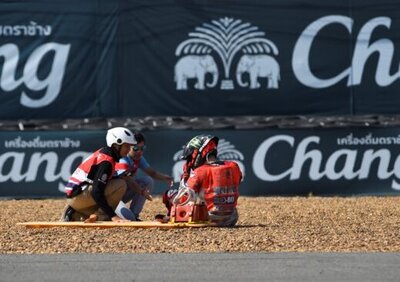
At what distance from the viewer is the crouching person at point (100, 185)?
12.1 m

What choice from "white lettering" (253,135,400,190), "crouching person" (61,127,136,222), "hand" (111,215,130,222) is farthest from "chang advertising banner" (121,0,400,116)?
"hand" (111,215,130,222)

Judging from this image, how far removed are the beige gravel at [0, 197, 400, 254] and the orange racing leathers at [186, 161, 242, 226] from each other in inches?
11.2

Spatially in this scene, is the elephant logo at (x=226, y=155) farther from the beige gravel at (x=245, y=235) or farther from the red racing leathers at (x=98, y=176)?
the red racing leathers at (x=98, y=176)

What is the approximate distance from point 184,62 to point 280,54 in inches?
62.4

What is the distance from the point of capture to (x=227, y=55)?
687 inches

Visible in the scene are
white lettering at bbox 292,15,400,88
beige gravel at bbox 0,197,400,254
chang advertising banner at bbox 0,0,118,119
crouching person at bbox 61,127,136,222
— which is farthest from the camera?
white lettering at bbox 292,15,400,88

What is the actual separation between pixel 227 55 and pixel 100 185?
5.95 m

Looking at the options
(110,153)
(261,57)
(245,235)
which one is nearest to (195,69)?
(261,57)

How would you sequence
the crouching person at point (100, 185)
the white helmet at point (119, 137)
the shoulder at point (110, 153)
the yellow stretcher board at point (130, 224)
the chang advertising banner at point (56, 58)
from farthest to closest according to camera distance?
1. the chang advertising banner at point (56, 58)
2. the white helmet at point (119, 137)
3. the shoulder at point (110, 153)
4. the crouching person at point (100, 185)
5. the yellow stretcher board at point (130, 224)

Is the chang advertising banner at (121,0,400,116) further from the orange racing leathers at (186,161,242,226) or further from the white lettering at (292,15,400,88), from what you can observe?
the orange racing leathers at (186,161,242,226)

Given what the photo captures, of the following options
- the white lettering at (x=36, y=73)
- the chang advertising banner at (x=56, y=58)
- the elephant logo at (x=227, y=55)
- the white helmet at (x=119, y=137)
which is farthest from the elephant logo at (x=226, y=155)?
the white helmet at (x=119, y=137)

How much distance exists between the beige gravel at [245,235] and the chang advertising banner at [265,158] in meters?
2.30

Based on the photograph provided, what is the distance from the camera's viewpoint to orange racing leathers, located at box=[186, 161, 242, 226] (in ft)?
39.2

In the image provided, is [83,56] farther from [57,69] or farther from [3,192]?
[3,192]
